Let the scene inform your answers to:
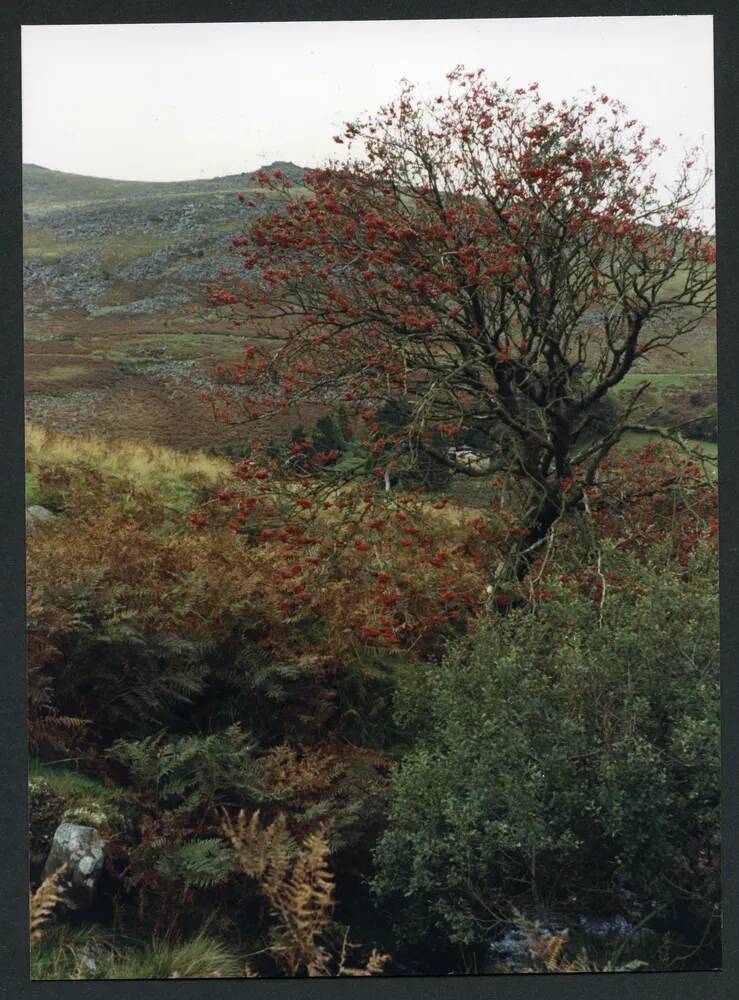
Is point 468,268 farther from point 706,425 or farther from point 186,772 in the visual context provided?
point 186,772

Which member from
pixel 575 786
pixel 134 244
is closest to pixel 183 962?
pixel 575 786

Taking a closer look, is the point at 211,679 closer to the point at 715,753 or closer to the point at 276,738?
the point at 276,738

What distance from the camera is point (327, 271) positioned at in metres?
4.30

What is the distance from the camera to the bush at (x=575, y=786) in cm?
376

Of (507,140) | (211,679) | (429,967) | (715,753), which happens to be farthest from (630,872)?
(507,140)

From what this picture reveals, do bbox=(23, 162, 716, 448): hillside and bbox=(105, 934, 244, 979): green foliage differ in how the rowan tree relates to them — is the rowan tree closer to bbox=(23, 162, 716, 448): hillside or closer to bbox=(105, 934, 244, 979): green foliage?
bbox=(23, 162, 716, 448): hillside

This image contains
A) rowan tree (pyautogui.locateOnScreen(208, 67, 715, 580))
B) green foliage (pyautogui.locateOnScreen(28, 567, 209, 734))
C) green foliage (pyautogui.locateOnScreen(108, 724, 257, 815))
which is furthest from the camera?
rowan tree (pyautogui.locateOnScreen(208, 67, 715, 580))

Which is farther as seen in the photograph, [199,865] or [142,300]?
[142,300]

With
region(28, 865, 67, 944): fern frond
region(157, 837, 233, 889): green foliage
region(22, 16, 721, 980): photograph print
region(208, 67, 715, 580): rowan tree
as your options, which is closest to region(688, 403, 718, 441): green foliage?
region(22, 16, 721, 980): photograph print

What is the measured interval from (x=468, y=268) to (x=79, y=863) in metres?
2.82

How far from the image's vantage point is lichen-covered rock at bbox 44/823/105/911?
12.5ft

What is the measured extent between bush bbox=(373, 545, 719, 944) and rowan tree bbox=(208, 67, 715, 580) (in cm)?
65

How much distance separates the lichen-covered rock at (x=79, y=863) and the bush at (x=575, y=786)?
3.56 ft

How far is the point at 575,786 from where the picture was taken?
376 centimetres
